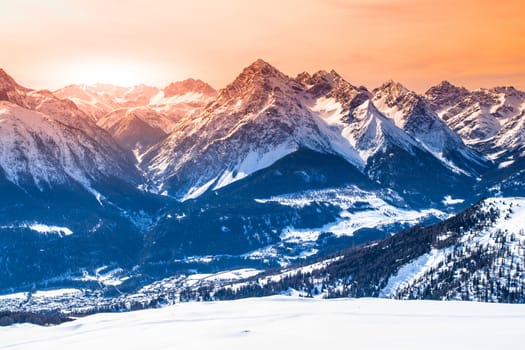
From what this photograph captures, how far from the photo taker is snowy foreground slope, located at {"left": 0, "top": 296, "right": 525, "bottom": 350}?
115 meters

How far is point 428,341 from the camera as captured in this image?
112062 millimetres

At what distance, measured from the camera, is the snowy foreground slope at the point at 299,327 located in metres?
115

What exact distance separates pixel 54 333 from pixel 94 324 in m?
8.79

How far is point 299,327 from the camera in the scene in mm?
130375

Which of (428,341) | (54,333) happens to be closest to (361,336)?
(428,341)

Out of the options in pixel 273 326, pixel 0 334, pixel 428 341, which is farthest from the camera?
pixel 0 334

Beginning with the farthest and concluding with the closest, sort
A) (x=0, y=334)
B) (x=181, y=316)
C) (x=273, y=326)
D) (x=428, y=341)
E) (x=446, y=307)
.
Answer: (x=0, y=334), (x=181, y=316), (x=446, y=307), (x=273, y=326), (x=428, y=341)

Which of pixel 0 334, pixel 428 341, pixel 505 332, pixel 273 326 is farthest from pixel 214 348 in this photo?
pixel 0 334

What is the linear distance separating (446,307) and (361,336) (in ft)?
121

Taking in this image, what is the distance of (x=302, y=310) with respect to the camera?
153500mm

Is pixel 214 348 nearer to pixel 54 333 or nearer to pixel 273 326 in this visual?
pixel 273 326

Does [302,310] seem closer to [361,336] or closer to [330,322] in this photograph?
[330,322]

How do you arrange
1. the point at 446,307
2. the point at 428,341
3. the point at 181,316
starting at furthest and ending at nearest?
A: the point at 181,316, the point at 446,307, the point at 428,341

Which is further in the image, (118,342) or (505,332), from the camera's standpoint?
(118,342)
